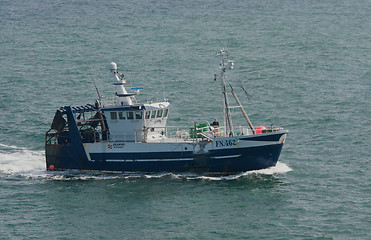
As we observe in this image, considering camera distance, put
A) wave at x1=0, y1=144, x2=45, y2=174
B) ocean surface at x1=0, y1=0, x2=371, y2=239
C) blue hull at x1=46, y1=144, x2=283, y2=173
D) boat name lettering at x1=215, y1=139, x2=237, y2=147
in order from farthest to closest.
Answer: wave at x1=0, y1=144, x2=45, y2=174 < blue hull at x1=46, y1=144, x2=283, y2=173 < boat name lettering at x1=215, y1=139, x2=237, y2=147 < ocean surface at x1=0, y1=0, x2=371, y2=239

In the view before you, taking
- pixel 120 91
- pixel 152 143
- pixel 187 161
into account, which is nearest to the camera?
pixel 187 161

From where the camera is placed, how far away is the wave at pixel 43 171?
49.2 meters

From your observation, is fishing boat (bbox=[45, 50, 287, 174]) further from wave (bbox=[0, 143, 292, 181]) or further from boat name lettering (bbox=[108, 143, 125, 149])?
wave (bbox=[0, 143, 292, 181])

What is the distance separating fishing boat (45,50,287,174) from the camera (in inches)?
1914

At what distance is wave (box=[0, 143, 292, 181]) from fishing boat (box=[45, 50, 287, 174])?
0.46 m

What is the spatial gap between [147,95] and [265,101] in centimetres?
1238

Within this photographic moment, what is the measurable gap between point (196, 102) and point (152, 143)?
1834 cm

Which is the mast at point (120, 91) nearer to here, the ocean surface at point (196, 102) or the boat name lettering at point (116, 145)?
the boat name lettering at point (116, 145)

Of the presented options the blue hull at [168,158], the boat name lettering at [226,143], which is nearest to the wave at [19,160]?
the blue hull at [168,158]

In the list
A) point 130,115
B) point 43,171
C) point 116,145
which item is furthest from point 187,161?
point 43,171

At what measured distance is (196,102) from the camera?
6731 centimetres

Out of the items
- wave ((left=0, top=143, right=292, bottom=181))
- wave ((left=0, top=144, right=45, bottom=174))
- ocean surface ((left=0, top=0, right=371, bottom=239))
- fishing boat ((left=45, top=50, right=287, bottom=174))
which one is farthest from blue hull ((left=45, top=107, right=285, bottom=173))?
wave ((left=0, top=144, right=45, bottom=174))

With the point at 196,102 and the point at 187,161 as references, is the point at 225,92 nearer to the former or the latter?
the point at 187,161

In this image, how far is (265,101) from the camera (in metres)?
67.8
